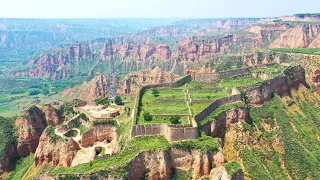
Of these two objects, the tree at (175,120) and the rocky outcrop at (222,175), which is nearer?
the rocky outcrop at (222,175)

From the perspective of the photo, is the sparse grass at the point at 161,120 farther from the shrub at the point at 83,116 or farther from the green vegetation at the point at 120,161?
the shrub at the point at 83,116

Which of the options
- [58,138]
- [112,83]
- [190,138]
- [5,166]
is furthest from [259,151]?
[112,83]

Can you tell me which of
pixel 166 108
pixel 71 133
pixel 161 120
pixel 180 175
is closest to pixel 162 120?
pixel 161 120

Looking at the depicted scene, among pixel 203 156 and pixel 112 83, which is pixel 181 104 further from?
pixel 112 83

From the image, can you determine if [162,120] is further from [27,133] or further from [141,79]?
[141,79]

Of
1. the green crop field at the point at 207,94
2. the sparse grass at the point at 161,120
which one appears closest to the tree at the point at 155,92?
the green crop field at the point at 207,94

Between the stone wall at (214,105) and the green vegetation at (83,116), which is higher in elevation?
the stone wall at (214,105)
